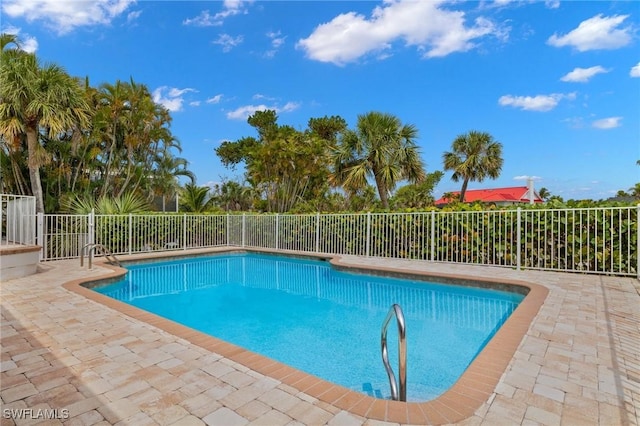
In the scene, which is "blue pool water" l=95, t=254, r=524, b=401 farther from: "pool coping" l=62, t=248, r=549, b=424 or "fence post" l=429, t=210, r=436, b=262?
"fence post" l=429, t=210, r=436, b=262

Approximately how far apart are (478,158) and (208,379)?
21.0 meters

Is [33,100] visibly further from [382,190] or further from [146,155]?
[382,190]

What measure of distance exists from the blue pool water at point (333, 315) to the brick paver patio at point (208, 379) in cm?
100

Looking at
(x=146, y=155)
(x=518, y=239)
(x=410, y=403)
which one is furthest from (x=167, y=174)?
(x=410, y=403)

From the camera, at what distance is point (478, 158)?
66.7 feet

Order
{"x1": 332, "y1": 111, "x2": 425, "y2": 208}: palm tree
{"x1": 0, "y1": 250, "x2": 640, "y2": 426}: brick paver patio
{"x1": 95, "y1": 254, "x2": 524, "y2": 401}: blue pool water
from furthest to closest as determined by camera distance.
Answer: {"x1": 332, "y1": 111, "x2": 425, "y2": 208}: palm tree, {"x1": 95, "y1": 254, "x2": 524, "y2": 401}: blue pool water, {"x1": 0, "y1": 250, "x2": 640, "y2": 426}: brick paver patio

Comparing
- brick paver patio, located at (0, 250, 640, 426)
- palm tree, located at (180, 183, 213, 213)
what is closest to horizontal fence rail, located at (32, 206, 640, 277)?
palm tree, located at (180, 183, 213, 213)

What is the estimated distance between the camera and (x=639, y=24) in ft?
23.1

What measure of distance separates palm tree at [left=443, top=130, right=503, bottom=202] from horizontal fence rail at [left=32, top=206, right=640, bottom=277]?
1158cm

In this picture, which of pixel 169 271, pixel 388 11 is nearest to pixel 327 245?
pixel 169 271

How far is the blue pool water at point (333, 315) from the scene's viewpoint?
395 cm

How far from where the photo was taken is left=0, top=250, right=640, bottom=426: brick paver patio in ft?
7.37

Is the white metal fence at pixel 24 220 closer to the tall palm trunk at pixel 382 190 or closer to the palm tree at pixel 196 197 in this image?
the palm tree at pixel 196 197

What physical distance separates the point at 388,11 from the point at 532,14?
3966 mm
